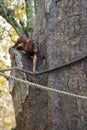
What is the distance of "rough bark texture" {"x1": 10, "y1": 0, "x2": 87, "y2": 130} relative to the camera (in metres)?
2.97

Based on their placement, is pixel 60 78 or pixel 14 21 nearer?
pixel 60 78

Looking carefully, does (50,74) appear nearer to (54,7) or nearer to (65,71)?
(65,71)

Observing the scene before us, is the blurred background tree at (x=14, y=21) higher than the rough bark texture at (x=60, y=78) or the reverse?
the reverse

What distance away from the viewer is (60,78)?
313 centimetres

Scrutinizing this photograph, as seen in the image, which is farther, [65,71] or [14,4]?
[14,4]

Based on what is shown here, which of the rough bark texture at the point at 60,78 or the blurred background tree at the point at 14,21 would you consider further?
the blurred background tree at the point at 14,21

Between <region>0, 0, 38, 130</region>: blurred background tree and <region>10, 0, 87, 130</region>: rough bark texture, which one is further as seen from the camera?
<region>0, 0, 38, 130</region>: blurred background tree

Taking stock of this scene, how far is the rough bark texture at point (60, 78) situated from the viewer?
2973mm

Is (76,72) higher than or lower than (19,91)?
higher

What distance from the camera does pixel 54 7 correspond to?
3541 millimetres

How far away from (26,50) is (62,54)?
1.14 meters

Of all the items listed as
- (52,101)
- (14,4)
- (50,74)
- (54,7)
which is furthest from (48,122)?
(14,4)

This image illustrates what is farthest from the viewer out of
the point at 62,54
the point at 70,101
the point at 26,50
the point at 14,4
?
the point at 14,4

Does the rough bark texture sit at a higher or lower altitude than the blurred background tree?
higher
